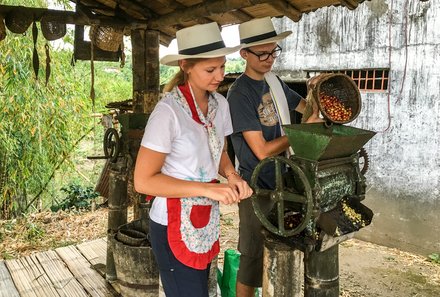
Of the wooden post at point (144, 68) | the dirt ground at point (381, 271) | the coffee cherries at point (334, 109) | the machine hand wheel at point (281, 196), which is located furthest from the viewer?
the dirt ground at point (381, 271)

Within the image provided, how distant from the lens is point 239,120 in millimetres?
2375

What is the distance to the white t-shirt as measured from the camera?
5.81 feet

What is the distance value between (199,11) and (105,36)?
1.24 meters

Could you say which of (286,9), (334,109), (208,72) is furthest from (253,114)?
(286,9)

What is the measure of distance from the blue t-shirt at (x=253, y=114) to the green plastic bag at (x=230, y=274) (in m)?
1.04

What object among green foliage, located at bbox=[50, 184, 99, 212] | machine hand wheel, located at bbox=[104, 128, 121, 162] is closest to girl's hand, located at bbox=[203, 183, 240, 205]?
machine hand wheel, located at bbox=[104, 128, 121, 162]

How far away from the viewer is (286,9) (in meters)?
3.39

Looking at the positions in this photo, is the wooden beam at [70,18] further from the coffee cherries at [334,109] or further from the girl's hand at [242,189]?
the girl's hand at [242,189]

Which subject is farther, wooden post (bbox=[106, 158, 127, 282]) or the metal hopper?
wooden post (bbox=[106, 158, 127, 282])

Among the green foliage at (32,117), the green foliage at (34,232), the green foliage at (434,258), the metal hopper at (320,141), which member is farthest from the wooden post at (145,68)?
the green foliage at (434,258)

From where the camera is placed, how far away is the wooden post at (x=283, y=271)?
5.75 ft

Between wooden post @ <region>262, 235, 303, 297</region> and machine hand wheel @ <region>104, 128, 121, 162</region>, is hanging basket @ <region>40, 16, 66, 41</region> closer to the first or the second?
machine hand wheel @ <region>104, 128, 121, 162</region>

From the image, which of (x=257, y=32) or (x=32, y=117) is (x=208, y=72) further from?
(x=32, y=117)

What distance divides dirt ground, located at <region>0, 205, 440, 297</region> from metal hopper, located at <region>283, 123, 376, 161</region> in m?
3.93
